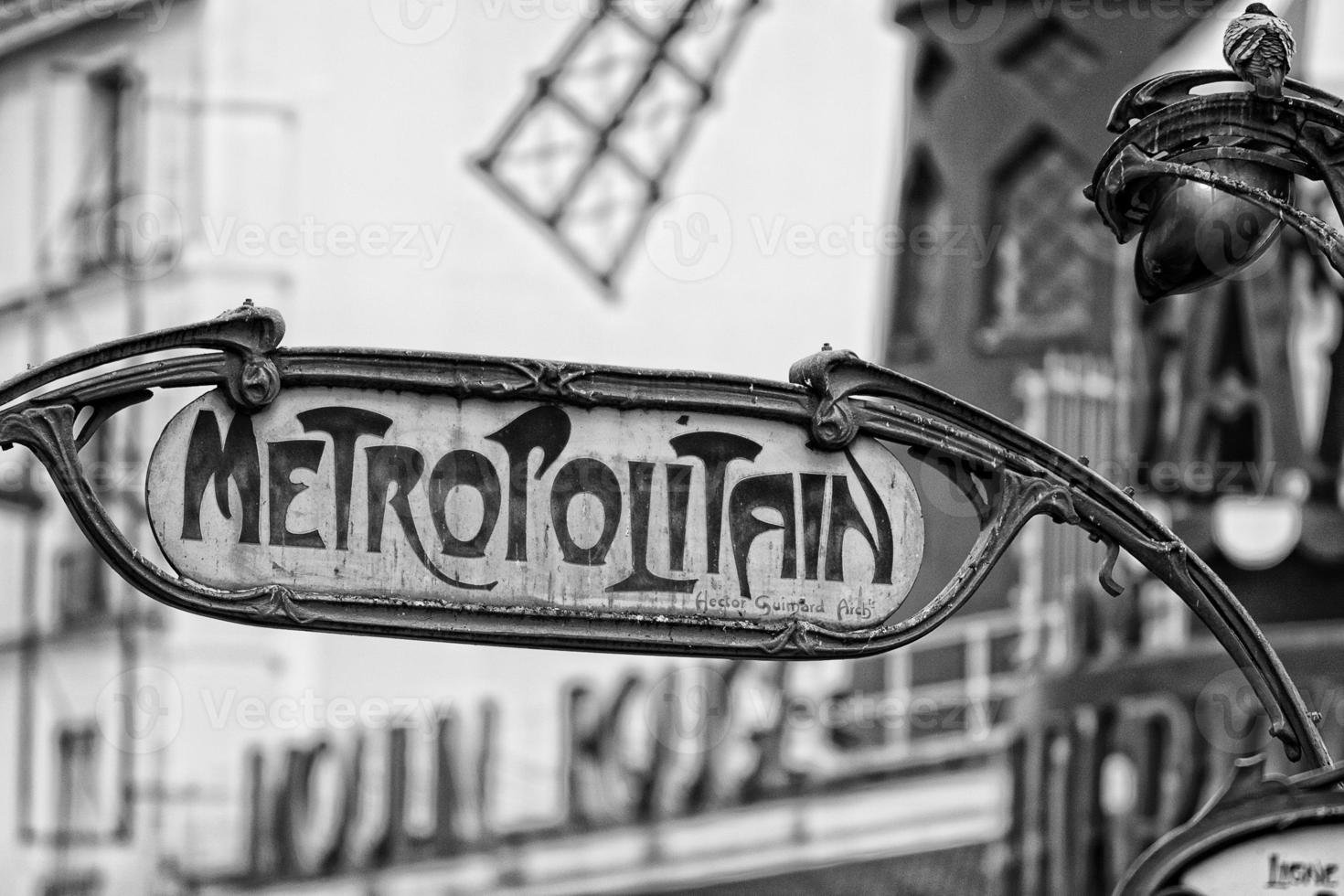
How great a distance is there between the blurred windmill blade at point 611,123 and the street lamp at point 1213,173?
14.1 metres

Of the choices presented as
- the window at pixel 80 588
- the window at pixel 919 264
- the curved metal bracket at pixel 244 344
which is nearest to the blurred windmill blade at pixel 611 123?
the window at pixel 919 264

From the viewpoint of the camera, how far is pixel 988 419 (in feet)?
14.9

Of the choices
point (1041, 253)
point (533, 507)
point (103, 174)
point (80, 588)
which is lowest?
point (80, 588)

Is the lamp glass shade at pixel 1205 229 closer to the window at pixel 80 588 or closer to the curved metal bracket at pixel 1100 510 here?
the curved metal bracket at pixel 1100 510

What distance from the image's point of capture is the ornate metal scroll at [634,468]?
430 cm

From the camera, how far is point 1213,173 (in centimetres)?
467

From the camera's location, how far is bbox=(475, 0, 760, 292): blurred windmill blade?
62.8 feet

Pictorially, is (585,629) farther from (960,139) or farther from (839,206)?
(839,206)

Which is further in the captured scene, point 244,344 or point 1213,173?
point 1213,173

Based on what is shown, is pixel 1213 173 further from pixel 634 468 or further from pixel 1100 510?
pixel 634 468

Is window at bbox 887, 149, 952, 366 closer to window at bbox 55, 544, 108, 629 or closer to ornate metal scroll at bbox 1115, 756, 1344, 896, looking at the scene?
window at bbox 55, 544, 108, 629

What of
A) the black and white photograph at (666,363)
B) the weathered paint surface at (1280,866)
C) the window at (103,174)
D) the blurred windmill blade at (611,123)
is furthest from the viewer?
the blurred windmill blade at (611,123)

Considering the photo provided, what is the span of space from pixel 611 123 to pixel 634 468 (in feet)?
50.9

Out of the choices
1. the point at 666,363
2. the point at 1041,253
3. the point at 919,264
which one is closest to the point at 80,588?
the point at 666,363
